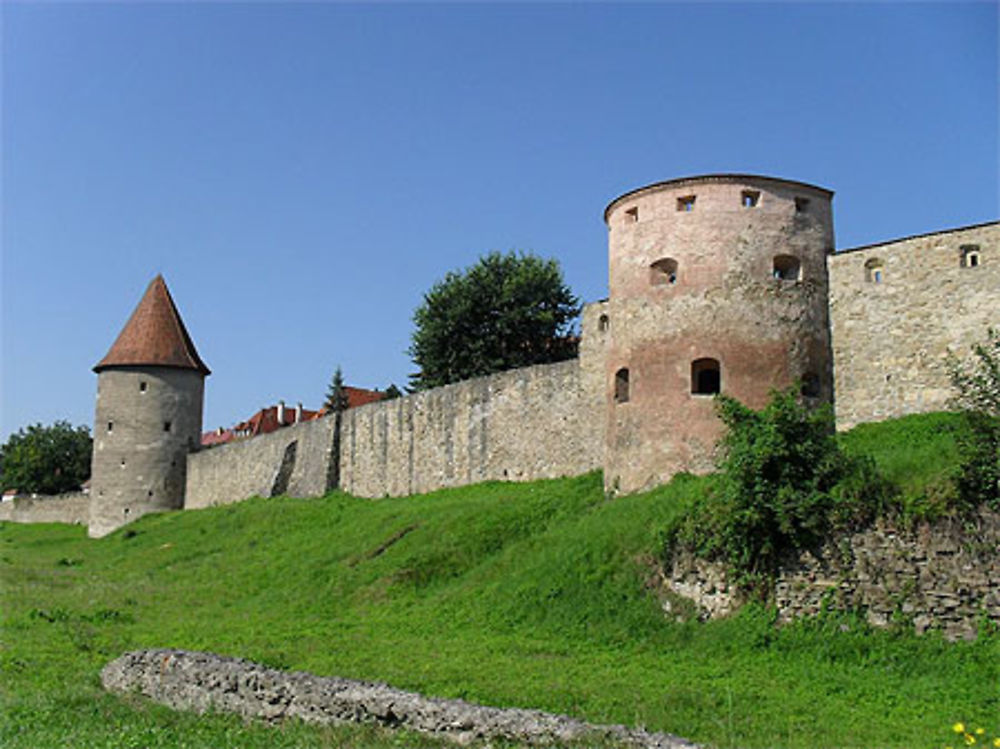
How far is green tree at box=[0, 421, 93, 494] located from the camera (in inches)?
2805

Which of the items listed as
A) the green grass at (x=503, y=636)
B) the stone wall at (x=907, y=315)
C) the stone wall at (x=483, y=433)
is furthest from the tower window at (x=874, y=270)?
the stone wall at (x=483, y=433)

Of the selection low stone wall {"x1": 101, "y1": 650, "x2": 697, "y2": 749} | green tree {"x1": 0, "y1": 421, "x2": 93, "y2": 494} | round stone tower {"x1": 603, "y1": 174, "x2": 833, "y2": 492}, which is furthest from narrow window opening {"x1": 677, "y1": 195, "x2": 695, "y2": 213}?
green tree {"x1": 0, "y1": 421, "x2": 93, "y2": 494}

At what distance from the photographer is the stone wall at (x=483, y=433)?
2469 centimetres

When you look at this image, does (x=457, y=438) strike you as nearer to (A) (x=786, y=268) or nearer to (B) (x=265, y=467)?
(A) (x=786, y=268)

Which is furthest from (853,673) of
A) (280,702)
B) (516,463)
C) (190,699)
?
(516,463)

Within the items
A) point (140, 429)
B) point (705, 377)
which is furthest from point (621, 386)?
point (140, 429)

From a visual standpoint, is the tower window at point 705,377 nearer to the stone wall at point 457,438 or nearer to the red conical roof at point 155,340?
the stone wall at point 457,438

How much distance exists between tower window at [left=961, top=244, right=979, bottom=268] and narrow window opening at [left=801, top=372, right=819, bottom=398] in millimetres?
3249

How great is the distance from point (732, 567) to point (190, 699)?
7392 millimetres

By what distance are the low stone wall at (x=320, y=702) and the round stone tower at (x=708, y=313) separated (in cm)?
968

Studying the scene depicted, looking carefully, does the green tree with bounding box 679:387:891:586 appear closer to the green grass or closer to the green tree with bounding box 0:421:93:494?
the green grass

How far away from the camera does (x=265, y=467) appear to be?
38.6 meters

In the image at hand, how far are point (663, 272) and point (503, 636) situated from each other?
8164 millimetres

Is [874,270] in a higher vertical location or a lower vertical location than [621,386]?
higher
